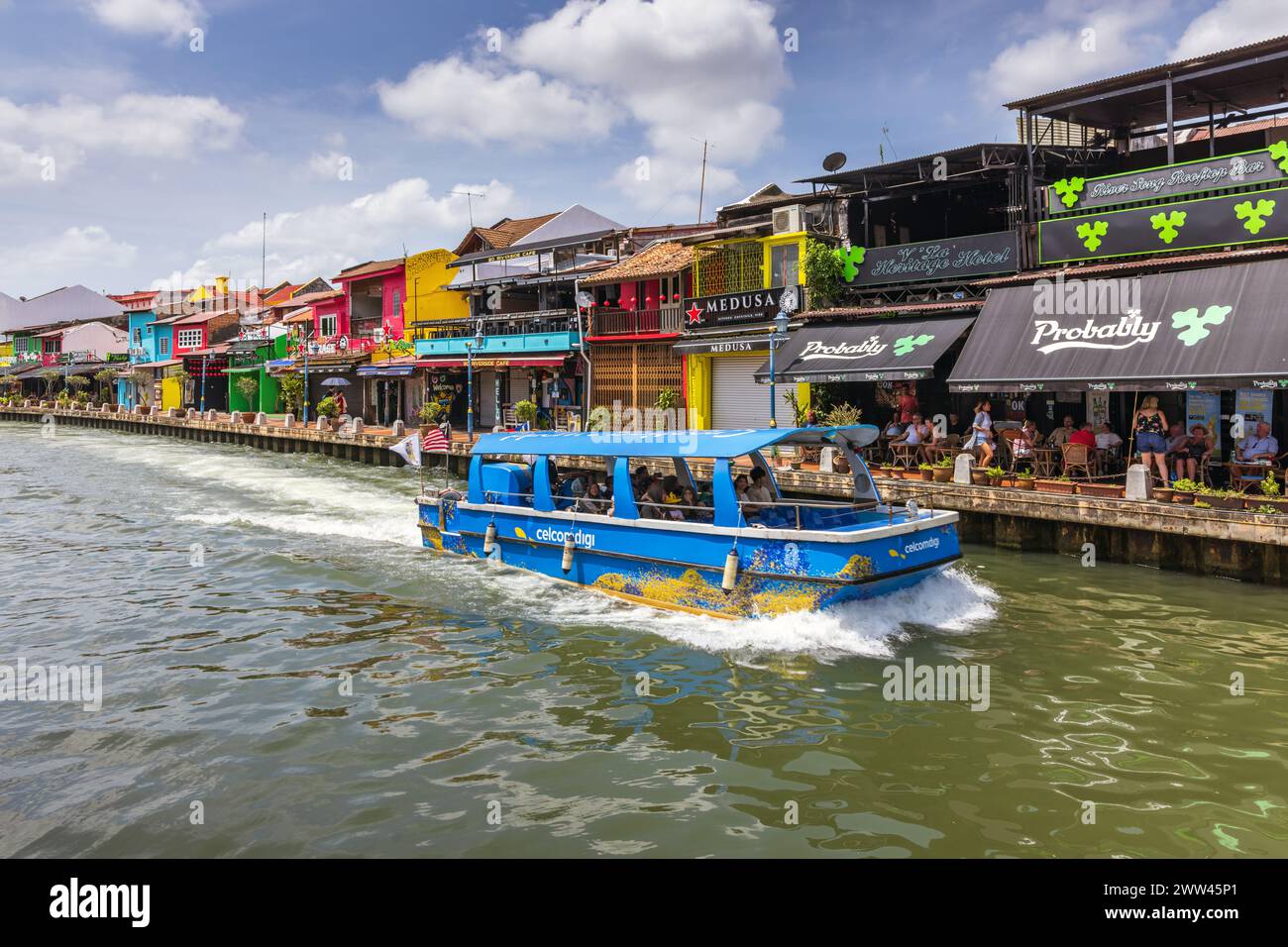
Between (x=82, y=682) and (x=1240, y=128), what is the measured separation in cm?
3083

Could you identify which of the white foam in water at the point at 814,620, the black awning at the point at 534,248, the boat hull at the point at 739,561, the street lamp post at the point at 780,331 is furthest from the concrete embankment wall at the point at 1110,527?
the black awning at the point at 534,248

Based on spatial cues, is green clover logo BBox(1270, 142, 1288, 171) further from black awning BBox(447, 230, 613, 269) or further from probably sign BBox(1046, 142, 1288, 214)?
black awning BBox(447, 230, 613, 269)

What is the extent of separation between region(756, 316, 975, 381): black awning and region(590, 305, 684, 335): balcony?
8215 mm

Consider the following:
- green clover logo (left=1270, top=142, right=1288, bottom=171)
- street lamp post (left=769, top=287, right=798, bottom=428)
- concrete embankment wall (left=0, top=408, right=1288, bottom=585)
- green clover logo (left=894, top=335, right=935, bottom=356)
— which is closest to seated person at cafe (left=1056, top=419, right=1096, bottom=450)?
concrete embankment wall (left=0, top=408, right=1288, bottom=585)

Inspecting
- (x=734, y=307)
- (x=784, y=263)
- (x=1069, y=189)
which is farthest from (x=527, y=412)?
(x=1069, y=189)

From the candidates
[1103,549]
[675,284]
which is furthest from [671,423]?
[1103,549]

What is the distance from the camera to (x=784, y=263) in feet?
97.0

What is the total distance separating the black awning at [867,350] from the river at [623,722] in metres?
7.03

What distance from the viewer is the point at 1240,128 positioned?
2630 cm

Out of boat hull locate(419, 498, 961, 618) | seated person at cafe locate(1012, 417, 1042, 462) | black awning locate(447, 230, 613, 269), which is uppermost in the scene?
black awning locate(447, 230, 613, 269)

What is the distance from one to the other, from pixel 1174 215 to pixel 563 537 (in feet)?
47.7

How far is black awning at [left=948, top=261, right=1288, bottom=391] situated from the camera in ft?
51.9

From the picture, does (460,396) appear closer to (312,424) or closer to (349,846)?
(312,424)

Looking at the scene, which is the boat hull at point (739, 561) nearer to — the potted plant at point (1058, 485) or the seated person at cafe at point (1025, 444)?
the potted plant at point (1058, 485)
